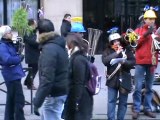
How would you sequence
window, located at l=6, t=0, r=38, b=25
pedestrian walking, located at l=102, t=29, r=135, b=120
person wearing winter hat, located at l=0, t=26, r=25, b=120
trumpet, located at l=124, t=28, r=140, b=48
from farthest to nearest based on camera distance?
window, located at l=6, t=0, r=38, b=25
trumpet, located at l=124, t=28, r=140, b=48
pedestrian walking, located at l=102, t=29, r=135, b=120
person wearing winter hat, located at l=0, t=26, r=25, b=120

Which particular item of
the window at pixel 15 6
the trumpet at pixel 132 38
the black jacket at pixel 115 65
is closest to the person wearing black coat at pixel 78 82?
the black jacket at pixel 115 65

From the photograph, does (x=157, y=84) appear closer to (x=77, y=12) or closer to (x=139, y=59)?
(x=139, y=59)

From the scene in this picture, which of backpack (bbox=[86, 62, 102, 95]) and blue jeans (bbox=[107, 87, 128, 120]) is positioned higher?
backpack (bbox=[86, 62, 102, 95])

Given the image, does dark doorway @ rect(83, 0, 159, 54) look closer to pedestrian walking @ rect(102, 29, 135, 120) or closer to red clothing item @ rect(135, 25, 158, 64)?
red clothing item @ rect(135, 25, 158, 64)

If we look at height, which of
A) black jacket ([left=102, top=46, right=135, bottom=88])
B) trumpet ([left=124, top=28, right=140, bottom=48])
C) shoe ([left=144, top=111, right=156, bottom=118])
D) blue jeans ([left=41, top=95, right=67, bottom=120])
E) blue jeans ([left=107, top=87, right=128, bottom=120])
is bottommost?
shoe ([left=144, top=111, right=156, bottom=118])

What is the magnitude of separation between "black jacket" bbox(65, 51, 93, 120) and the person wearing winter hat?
Result: 5.84 ft

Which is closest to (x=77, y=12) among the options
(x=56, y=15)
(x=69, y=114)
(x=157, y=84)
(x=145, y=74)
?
(x=56, y=15)

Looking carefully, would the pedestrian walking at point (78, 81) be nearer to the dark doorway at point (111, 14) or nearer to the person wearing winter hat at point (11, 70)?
the person wearing winter hat at point (11, 70)

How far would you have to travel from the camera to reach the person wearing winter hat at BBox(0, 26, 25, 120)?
29.6 feet

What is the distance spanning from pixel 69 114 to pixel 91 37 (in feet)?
9.40

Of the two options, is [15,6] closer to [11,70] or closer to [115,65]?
[11,70]

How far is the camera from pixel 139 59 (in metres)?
9.99

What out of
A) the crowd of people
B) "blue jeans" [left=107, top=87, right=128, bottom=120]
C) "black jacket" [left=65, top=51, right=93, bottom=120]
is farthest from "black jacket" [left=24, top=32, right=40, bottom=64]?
"black jacket" [left=65, top=51, right=93, bottom=120]

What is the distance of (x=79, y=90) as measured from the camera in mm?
7426
